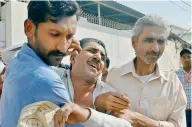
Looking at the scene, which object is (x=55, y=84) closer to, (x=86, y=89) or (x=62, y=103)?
(x=62, y=103)

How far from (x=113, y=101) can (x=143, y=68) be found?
55cm

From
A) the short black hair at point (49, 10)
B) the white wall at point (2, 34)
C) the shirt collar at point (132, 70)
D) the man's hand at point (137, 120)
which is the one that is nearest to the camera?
the short black hair at point (49, 10)

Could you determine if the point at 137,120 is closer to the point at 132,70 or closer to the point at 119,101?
the point at 119,101

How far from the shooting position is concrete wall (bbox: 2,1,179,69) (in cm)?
659

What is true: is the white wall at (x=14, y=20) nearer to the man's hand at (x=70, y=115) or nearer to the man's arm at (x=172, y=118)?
the man's arm at (x=172, y=118)

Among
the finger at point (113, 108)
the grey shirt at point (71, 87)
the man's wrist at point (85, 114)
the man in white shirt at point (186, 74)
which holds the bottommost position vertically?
the man in white shirt at point (186, 74)

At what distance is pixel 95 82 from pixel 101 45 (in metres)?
0.27

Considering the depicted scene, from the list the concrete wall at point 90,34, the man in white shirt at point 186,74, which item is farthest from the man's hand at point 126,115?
the concrete wall at point 90,34

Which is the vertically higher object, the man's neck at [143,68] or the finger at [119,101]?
the man's neck at [143,68]

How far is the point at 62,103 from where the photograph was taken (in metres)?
0.93

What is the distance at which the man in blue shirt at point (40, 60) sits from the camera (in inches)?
35.2

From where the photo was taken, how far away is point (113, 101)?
1.38 meters

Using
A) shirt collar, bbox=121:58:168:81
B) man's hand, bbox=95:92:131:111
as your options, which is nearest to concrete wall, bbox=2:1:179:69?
shirt collar, bbox=121:58:168:81

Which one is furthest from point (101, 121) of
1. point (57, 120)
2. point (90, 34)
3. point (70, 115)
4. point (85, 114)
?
point (90, 34)
